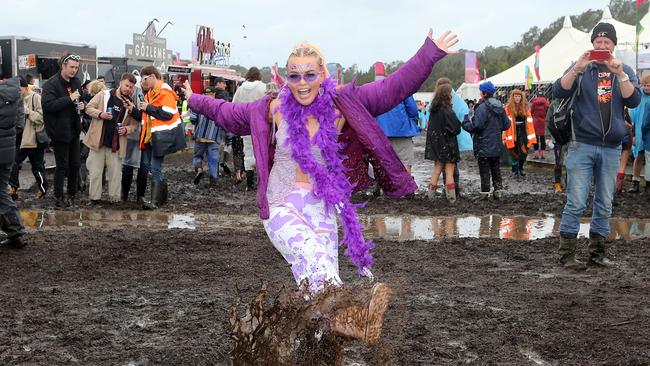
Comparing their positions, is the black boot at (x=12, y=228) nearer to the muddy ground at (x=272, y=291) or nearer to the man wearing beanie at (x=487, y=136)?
the muddy ground at (x=272, y=291)

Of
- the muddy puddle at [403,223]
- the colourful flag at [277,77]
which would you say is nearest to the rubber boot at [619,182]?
the muddy puddle at [403,223]

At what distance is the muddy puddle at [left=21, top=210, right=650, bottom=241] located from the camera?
8.63 meters

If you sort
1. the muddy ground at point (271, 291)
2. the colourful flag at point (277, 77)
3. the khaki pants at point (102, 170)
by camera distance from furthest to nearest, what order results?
1. the khaki pants at point (102, 170)
2. the colourful flag at point (277, 77)
3. the muddy ground at point (271, 291)

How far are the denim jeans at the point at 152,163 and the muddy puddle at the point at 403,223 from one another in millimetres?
570

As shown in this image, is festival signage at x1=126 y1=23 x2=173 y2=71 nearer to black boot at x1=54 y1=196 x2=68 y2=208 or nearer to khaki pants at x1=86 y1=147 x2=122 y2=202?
khaki pants at x1=86 y1=147 x2=122 y2=202

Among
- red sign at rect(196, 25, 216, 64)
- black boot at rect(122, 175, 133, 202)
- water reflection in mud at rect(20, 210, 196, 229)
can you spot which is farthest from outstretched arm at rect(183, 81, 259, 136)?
red sign at rect(196, 25, 216, 64)

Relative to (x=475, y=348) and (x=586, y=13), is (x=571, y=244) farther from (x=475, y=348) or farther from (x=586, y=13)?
(x=586, y=13)

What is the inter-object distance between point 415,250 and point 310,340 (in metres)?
3.92

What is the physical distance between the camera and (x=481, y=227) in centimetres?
914

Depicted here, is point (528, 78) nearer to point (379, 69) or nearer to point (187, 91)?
A: point (379, 69)

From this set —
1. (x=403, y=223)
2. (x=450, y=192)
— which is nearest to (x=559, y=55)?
(x=450, y=192)

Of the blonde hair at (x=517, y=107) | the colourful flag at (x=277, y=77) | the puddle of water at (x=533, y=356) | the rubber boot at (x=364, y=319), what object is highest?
the blonde hair at (x=517, y=107)

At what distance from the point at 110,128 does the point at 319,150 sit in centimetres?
683

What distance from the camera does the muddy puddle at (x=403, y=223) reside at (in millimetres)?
8633
